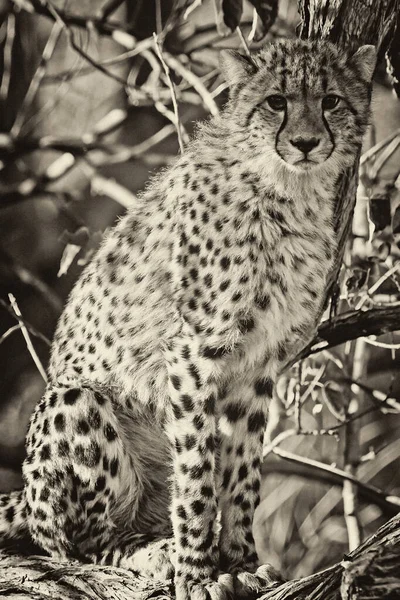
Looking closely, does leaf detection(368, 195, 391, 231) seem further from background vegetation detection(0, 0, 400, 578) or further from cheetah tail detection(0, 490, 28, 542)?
cheetah tail detection(0, 490, 28, 542)

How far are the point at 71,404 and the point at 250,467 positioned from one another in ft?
1.69

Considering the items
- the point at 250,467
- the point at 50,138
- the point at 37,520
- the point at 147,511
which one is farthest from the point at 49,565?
the point at 50,138

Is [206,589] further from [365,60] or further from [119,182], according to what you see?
[119,182]

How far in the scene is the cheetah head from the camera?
2607mm

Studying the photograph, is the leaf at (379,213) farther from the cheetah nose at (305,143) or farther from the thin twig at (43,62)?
the thin twig at (43,62)

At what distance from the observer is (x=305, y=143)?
2576 millimetres

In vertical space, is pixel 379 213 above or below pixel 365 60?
below

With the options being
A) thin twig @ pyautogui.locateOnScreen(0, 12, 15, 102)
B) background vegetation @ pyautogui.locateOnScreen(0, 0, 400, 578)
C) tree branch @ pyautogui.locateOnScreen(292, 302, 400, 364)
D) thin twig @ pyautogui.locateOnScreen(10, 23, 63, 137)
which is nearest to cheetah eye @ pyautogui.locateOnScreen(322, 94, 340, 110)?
tree branch @ pyautogui.locateOnScreen(292, 302, 400, 364)

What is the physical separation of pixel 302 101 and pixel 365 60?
0.26m

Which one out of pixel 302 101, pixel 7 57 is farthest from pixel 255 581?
pixel 7 57

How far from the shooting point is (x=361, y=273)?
3311mm

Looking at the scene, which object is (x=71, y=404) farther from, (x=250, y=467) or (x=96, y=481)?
(x=250, y=467)

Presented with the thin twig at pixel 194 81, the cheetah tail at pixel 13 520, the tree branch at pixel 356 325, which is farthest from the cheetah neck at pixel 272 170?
the cheetah tail at pixel 13 520

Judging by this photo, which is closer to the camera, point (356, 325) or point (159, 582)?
point (159, 582)
